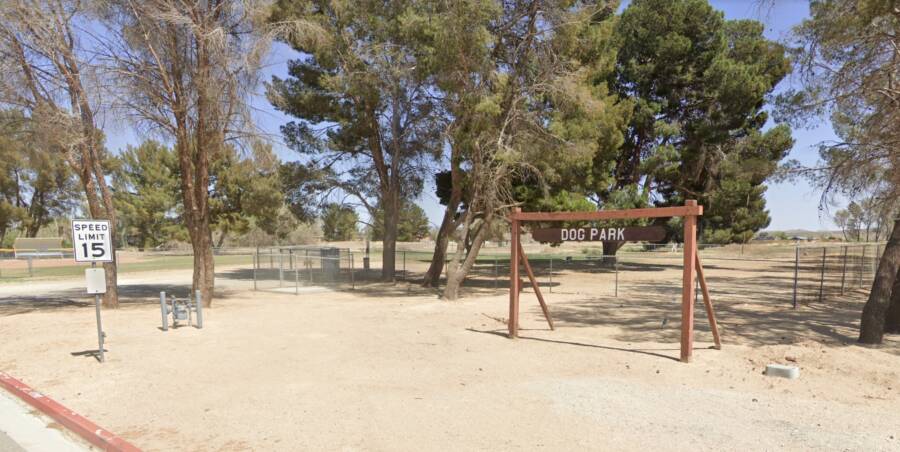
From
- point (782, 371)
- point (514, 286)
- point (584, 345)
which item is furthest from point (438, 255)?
point (782, 371)

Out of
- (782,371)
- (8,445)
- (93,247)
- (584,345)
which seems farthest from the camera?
(584,345)

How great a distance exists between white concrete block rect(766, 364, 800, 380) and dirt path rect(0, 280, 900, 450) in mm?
198

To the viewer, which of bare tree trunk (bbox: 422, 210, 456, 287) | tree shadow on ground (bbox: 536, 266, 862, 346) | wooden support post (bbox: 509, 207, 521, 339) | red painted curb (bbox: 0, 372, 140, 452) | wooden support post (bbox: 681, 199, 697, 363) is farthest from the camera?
bare tree trunk (bbox: 422, 210, 456, 287)

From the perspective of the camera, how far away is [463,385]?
7633mm

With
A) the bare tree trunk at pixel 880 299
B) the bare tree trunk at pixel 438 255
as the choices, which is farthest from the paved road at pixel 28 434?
the bare tree trunk at pixel 438 255

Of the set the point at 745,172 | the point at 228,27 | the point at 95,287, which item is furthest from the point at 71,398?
the point at 745,172

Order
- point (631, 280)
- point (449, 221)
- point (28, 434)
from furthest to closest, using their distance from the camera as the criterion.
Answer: point (631, 280) → point (449, 221) → point (28, 434)

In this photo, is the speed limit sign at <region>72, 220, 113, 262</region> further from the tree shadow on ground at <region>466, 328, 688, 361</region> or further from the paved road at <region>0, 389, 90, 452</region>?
the tree shadow on ground at <region>466, 328, 688, 361</region>

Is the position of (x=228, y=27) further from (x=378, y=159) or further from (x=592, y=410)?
(x=592, y=410)

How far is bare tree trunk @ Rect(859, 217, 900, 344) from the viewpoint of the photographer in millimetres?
10195

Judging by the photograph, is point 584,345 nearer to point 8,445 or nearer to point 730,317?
point 730,317

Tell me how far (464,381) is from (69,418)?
15.5ft

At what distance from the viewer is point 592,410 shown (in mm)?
6473

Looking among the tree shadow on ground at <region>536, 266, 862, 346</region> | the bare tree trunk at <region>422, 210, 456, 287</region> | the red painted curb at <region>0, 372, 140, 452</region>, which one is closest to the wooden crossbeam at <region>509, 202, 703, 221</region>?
the tree shadow on ground at <region>536, 266, 862, 346</region>
